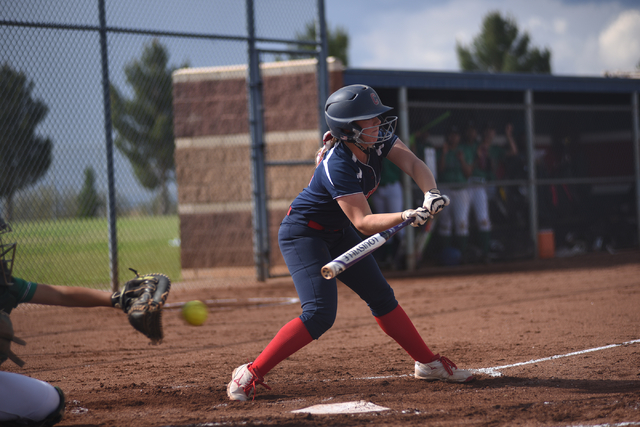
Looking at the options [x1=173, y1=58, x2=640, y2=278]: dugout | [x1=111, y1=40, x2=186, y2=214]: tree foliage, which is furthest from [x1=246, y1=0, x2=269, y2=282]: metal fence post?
[x1=111, y1=40, x2=186, y2=214]: tree foliage

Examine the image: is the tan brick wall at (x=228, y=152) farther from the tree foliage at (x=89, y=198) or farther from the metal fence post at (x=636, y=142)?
the metal fence post at (x=636, y=142)

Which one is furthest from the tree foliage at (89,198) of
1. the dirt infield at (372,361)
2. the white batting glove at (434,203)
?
the white batting glove at (434,203)

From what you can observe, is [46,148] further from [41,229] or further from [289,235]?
[289,235]

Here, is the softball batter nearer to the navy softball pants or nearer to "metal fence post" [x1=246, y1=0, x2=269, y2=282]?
the navy softball pants

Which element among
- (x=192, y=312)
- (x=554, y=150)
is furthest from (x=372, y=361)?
(x=554, y=150)

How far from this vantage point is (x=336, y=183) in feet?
10.7

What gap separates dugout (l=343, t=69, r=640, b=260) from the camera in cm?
1082

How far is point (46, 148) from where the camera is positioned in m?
7.38

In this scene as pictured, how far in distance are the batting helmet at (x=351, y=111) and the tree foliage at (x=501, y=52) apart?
46038 mm

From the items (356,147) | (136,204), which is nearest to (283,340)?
(356,147)

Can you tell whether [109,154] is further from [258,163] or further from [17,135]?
[258,163]

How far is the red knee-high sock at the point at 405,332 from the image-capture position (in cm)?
368

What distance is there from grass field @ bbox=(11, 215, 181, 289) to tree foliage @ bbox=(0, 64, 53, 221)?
1.67ft

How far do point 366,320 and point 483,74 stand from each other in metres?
6.14
